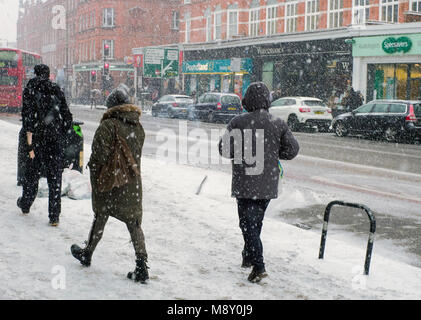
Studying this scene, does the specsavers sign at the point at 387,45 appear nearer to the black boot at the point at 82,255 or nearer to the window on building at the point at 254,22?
the window on building at the point at 254,22

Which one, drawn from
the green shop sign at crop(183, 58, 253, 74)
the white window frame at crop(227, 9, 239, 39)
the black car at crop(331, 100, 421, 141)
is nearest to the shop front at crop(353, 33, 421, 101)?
the black car at crop(331, 100, 421, 141)

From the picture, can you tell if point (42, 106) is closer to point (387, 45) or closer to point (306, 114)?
point (306, 114)

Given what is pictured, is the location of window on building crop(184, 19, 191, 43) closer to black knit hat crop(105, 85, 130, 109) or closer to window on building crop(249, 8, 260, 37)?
window on building crop(249, 8, 260, 37)

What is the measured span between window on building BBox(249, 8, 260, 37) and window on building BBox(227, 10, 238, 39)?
1386 millimetres

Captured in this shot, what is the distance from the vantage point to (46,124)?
666cm

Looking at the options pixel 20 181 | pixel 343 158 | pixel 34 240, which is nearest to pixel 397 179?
pixel 343 158

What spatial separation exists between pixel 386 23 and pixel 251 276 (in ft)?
85.3

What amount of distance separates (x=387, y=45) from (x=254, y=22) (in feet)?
40.2

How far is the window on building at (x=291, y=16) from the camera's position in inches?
1373

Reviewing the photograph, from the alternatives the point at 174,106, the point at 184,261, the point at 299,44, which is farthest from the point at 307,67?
the point at 184,261

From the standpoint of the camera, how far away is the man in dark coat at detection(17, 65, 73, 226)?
6.64m

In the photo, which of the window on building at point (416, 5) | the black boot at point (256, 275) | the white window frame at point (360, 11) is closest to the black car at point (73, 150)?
the black boot at point (256, 275)
